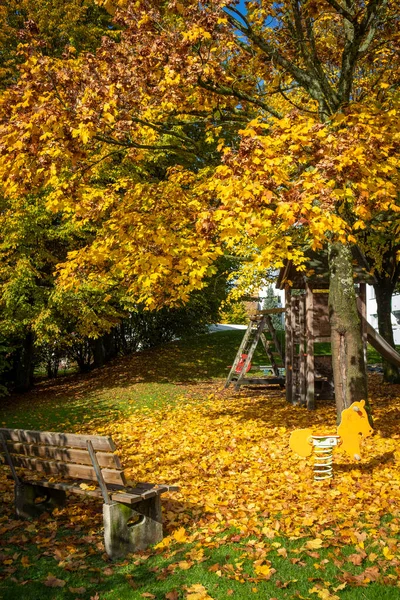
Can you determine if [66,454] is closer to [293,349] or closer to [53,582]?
[53,582]

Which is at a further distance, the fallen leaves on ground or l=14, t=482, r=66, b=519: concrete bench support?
l=14, t=482, r=66, b=519: concrete bench support

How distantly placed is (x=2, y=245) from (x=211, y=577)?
13977mm

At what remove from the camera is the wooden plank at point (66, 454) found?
16.6ft

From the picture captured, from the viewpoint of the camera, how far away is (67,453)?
549 centimetres

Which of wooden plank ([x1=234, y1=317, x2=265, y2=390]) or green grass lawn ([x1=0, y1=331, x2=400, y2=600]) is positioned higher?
wooden plank ([x1=234, y1=317, x2=265, y2=390])

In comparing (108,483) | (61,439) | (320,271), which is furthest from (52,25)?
(108,483)

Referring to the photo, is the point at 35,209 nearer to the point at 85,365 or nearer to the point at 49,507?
the point at 85,365

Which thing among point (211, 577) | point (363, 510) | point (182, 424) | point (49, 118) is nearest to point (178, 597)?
point (211, 577)

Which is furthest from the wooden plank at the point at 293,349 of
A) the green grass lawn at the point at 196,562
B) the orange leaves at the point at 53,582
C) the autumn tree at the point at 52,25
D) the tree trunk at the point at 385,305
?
the autumn tree at the point at 52,25

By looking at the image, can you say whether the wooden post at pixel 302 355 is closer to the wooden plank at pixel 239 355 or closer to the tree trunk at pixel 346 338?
the wooden plank at pixel 239 355

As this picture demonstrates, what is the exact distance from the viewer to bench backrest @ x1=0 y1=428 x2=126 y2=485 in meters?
5.06

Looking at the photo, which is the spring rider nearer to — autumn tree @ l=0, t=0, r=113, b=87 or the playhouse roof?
the playhouse roof

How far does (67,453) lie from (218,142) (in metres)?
5.39

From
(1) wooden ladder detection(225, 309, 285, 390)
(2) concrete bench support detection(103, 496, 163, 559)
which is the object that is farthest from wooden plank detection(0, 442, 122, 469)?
(1) wooden ladder detection(225, 309, 285, 390)
